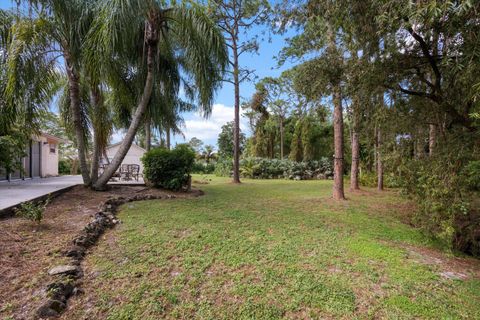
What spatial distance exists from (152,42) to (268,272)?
6.52 metres

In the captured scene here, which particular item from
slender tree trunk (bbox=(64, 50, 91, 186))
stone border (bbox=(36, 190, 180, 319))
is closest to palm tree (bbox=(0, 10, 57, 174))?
slender tree trunk (bbox=(64, 50, 91, 186))

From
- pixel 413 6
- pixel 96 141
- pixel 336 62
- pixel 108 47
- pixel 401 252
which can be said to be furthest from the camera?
pixel 96 141

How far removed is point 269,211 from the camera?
5.83 meters

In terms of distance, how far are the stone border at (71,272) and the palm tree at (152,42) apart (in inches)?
140

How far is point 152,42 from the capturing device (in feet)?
22.8

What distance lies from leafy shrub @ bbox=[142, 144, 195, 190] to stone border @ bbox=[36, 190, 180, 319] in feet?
12.8

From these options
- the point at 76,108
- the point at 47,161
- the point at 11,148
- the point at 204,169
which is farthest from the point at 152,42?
the point at 204,169

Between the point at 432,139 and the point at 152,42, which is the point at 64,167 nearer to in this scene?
the point at 152,42

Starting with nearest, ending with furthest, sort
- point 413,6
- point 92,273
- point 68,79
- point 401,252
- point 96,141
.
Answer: point 413,6
point 92,273
point 401,252
point 68,79
point 96,141

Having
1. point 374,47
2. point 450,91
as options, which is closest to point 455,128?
point 450,91

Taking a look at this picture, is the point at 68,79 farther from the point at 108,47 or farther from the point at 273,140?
the point at 273,140

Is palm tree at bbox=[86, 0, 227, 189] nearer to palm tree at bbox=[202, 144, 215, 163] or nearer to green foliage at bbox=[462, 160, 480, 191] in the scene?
green foliage at bbox=[462, 160, 480, 191]

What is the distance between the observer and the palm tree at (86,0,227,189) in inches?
215

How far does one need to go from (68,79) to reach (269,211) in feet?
21.4
